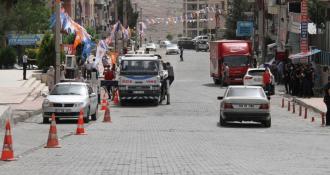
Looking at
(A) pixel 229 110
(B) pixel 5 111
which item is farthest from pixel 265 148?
(B) pixel 5 111

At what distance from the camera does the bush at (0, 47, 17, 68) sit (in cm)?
7269

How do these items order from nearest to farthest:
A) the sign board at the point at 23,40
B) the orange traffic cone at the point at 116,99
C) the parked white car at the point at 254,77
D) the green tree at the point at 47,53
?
the orange traffic cone at the point at 116,99
the parked white car at the point at 254,77
the green tree at the point at 47,53
the sign board at the point at 23,40

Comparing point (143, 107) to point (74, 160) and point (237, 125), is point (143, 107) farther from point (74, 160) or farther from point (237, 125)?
point (74, 160)

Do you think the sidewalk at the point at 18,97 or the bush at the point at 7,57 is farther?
the bush at the point at 7,57

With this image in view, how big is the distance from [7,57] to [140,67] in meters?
32.2

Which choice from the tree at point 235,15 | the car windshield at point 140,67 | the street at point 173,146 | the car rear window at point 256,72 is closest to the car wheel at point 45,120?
the street at point 173,146

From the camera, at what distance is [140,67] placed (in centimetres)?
4328

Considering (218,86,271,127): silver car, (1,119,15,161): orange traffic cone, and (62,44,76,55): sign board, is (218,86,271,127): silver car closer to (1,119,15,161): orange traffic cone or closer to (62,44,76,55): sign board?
(1,119,15,161): orange traffic cone

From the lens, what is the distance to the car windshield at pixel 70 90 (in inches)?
1318

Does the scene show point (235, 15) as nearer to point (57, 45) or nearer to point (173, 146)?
point (57, 45)

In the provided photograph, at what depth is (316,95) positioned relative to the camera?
168 ft

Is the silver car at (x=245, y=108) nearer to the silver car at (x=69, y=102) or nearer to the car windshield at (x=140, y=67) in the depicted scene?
the silver car at (x=69, y=102)

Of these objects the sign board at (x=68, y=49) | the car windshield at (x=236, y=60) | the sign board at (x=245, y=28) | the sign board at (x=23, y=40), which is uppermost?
the sign board at (x=245, y=28)

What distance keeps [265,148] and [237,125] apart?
11.0 metres
